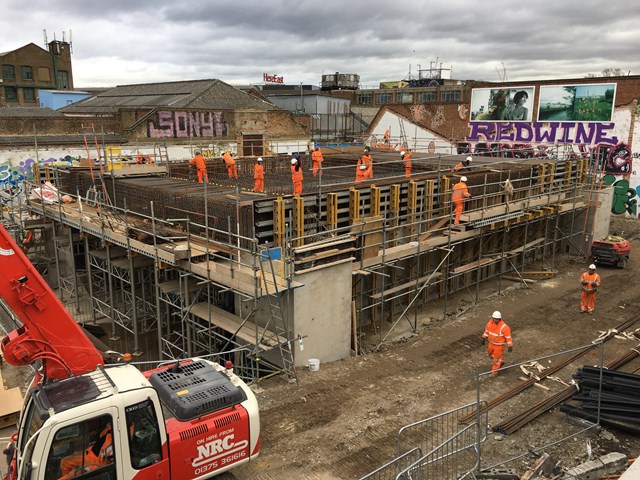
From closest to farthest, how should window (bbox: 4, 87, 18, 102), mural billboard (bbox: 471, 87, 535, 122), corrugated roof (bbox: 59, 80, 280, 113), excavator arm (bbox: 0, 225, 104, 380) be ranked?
excavator arm (bbox: 0, 225, 104, 380) < mural billboard (bbox: 471, 87, 535, 122) < corrugated roof (bbox: 59, 80, 280, 113) < window (bbox: 4, 87, 18, 102)

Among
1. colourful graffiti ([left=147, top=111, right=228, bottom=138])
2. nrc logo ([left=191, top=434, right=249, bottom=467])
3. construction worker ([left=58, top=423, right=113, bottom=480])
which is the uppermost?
colourful graffiti ([left=147, top=111, right=228, bottom=138])

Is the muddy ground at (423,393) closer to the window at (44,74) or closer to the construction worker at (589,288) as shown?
the construction worker at (589,288)

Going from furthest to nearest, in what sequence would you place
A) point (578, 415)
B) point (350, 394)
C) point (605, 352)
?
point (605, 352) → point (350, 394) → point (578, 415)

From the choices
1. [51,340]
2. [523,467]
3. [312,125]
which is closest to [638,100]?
[312,125]

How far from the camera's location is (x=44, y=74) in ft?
220

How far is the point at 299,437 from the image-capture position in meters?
9.47

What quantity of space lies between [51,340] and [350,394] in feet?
19.9

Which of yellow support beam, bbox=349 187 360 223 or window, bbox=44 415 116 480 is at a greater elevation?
yellow support beam, bbox=349 187 360 223

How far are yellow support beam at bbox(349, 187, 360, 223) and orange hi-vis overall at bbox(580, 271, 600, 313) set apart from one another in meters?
7.17

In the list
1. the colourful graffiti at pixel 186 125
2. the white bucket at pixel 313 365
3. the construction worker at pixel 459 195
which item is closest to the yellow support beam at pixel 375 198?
the construction worker at pixel 459 195

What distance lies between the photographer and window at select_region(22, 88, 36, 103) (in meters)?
65.7

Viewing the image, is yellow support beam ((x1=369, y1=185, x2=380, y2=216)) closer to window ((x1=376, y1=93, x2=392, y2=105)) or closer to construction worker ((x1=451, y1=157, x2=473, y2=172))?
construction worker ((x1=451, y1=157, x2=473, y2=172))

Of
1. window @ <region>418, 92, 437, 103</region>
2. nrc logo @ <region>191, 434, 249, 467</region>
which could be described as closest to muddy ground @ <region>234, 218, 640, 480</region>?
nrc logo @ <region>191, 434, 249, 467</region>

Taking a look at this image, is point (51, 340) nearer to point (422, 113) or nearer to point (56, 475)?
point (56, 475)
